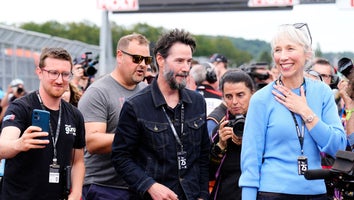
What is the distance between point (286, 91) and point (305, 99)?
131 millimetres

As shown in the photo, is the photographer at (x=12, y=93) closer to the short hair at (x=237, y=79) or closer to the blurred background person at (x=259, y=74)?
the blurred background person at (x=259, y=74)

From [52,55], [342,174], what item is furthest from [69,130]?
[342,174]

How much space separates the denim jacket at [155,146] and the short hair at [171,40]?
28 centimetres

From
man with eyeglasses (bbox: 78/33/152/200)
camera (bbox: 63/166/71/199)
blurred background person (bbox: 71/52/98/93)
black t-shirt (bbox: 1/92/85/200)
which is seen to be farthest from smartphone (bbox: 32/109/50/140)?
blurred background person (bbox: 71/52/98/93)

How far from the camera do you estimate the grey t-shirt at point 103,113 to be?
5746 millimetres

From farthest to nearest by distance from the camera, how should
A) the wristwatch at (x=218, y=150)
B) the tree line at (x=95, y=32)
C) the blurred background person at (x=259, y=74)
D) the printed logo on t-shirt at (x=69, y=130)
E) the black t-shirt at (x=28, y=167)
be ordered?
the tree line at (x=95, y=32), the blurred background person at (x=259, y=74), the wristwatch at (x=218, y=150), the printed logo on t-shirt at (x=69, y=130), the black t-shirt at (x=28, y=167)

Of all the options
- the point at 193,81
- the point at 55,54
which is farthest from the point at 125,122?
the point at 193,81

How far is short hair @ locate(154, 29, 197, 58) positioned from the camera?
4992 mm

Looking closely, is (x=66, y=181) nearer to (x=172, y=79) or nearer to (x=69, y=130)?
(x=69, y=130)

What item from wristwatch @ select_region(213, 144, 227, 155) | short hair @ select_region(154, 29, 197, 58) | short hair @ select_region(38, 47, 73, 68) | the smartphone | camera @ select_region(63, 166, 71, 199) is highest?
short hair @ select_region(154, 29, 197, 58)

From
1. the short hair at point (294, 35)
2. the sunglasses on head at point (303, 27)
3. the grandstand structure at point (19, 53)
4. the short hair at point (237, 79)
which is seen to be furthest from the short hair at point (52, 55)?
the grandstand structure at point (19, 53)

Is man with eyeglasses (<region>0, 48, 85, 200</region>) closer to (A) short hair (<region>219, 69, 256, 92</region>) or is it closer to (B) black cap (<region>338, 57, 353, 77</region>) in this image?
(A) short hair (<region>219, 69, 256, 92</region>)

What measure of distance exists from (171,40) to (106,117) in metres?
1.16

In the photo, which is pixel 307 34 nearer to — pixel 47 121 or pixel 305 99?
pixel 305 99
